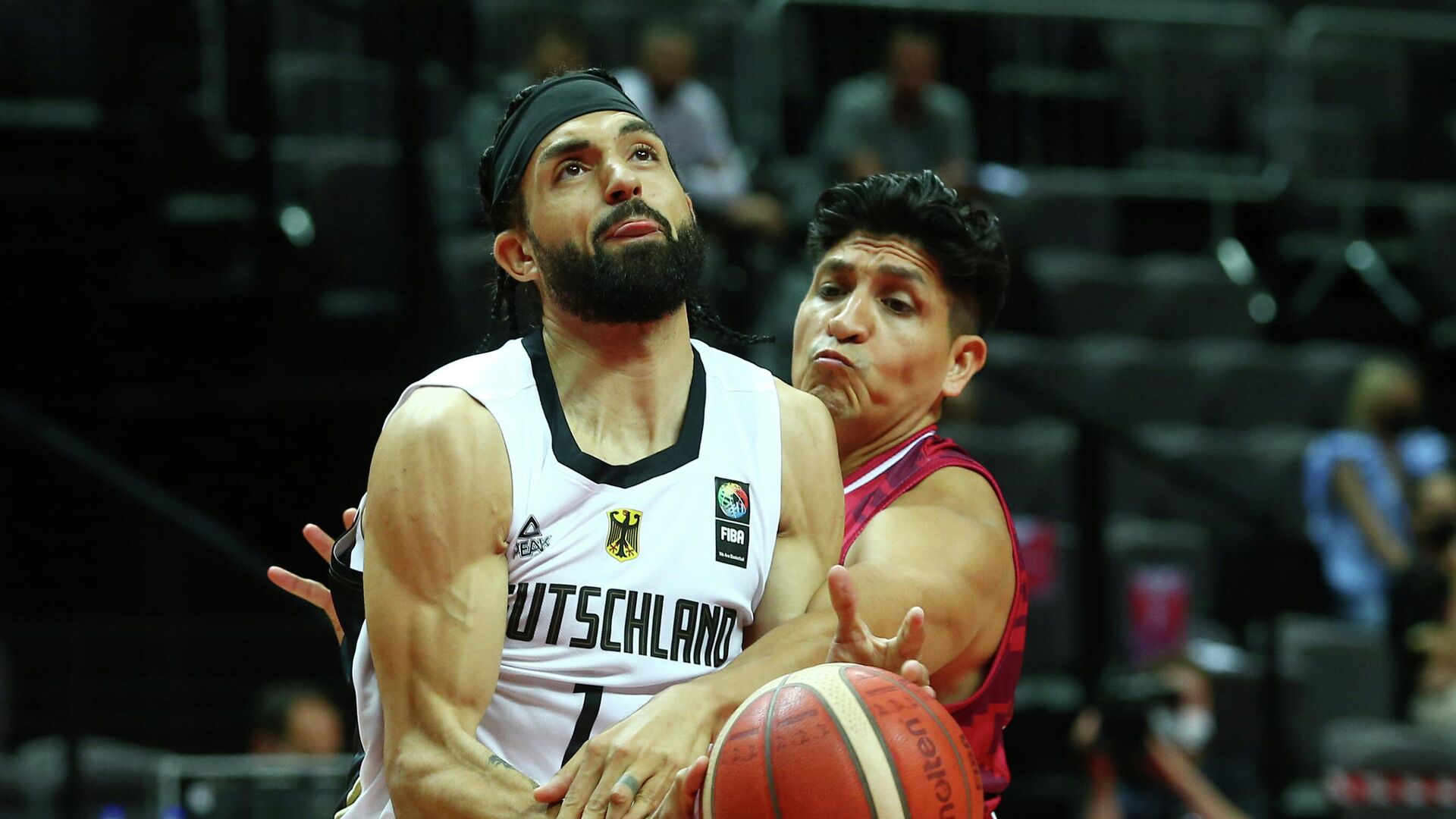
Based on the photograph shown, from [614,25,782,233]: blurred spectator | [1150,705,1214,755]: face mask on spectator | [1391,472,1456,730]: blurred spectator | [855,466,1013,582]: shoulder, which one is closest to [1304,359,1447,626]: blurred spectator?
[1391,472,1456,730]: blurred spectator

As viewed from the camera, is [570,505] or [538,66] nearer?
[570,505]

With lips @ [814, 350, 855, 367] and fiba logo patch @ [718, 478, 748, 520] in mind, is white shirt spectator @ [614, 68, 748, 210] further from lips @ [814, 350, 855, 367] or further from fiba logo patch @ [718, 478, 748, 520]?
fiba logo patch @ [718, 478, 748, 520]

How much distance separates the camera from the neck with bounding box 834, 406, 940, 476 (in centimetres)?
397

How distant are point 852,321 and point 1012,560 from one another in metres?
0.56

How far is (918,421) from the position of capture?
13.2 feet

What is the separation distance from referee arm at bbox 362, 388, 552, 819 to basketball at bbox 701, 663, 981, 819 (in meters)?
0.30

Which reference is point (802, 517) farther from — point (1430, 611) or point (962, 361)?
point (1430, 611)

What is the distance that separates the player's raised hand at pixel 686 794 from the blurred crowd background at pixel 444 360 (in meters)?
3.91

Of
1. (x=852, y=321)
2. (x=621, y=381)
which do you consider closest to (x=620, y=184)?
(x=621, y=381)

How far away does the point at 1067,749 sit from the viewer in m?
8.52

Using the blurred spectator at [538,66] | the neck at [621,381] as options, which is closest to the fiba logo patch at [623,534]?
the neck at [621,381]

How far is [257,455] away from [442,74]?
209 cm

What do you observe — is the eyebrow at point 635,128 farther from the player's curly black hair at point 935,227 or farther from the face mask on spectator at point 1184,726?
the face mask on spectator at point 1184,726

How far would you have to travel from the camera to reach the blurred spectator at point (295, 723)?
22.6ft
